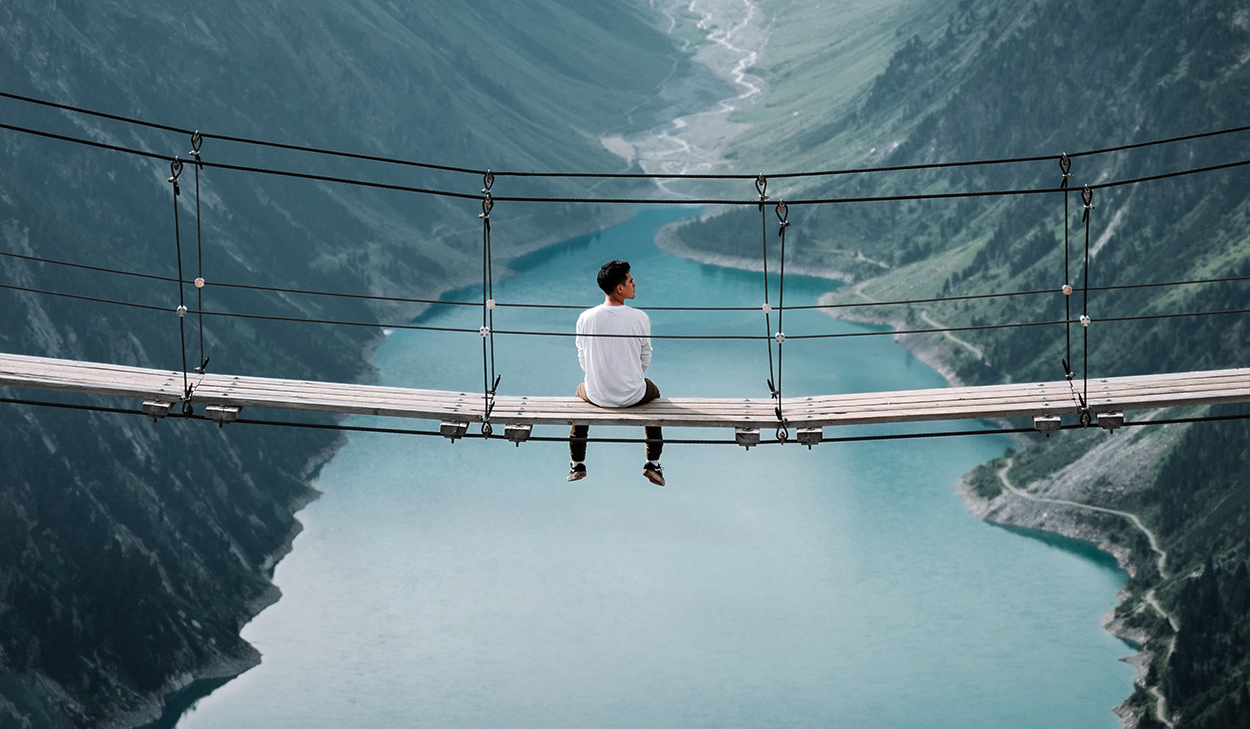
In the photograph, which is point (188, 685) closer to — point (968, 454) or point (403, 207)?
point (968, 454)

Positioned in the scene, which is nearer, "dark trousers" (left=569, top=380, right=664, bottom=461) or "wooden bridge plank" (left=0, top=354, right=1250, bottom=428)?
"wooden bridge plank" (left=0, top=354, right=1250, bottom=428)

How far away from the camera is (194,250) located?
82625mm

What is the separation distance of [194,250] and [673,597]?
121 feet

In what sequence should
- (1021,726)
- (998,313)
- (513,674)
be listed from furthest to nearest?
(998,313)
(513,674)
(1021,726)

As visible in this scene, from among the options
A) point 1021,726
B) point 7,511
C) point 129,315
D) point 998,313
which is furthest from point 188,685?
point 998,313

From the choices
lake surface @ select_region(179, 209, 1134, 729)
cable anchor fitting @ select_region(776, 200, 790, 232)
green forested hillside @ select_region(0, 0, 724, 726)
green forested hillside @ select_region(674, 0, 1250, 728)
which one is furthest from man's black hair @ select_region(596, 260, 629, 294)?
green forested hillside @ select_region(674, 0, 1250, 728)

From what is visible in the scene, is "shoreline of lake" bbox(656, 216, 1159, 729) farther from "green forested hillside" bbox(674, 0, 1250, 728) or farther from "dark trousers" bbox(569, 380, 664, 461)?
"dark trousers" bbox(569, 380, 664, 461)

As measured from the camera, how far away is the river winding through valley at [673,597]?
51.5m

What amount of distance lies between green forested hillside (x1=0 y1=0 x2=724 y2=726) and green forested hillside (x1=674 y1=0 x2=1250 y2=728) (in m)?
21.9

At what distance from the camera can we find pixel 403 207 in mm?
117438

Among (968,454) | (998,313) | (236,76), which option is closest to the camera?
(968,454)

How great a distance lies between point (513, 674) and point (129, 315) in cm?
2870

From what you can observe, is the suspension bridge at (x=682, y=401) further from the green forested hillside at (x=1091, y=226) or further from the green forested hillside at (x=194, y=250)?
the green forested hillside at (x=1091, y=226)

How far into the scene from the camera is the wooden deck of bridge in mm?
16047
